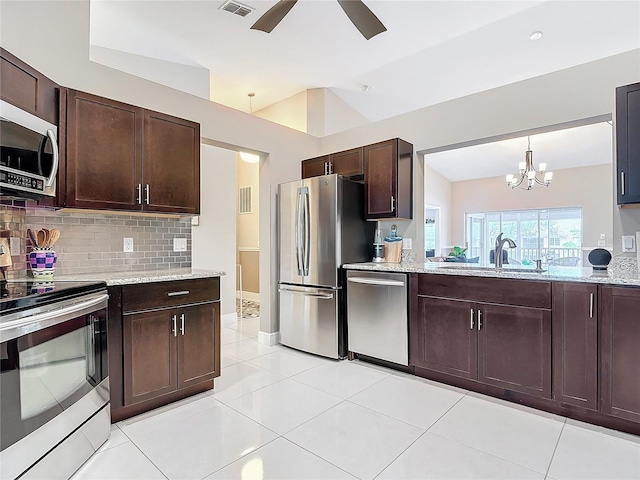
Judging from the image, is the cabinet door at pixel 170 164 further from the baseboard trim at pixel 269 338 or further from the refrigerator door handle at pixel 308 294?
the baseboard trim at pixel 269 338

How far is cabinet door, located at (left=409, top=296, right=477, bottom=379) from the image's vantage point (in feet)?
8.76

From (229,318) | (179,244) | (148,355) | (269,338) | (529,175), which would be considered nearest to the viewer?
(148,355)

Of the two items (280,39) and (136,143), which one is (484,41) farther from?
(136,143)

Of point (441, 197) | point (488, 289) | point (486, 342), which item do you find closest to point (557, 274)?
point (488, 289)

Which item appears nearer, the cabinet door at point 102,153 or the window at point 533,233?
the cabinet door at point 102,153

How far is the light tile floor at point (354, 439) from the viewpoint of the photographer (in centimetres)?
175

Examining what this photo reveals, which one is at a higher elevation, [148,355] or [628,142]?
[628,142]

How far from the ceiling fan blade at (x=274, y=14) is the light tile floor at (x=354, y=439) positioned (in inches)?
107

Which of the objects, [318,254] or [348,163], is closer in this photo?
[318,254]

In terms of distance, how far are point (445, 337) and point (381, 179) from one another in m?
1.62

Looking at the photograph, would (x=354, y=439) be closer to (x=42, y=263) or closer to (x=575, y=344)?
(x=575, y=344)

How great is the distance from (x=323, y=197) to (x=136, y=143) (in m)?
1.67

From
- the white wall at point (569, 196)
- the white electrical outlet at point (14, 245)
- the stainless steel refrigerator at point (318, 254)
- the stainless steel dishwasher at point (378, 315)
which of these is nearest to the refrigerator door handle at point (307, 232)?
the stainless steel refrigerator at point (318, 254)

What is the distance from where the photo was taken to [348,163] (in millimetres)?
3857
